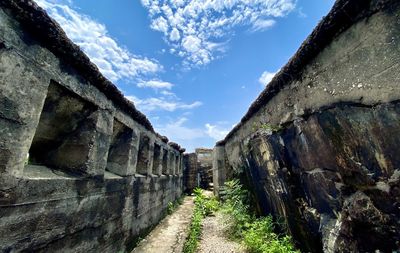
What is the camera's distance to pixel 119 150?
4.80 meters

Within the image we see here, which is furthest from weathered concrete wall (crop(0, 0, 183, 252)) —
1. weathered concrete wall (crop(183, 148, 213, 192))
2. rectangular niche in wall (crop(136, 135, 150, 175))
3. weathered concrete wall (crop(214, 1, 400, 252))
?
weathered concrete wall (crop(183, 148, 213, 192))

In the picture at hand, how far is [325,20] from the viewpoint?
2273mm

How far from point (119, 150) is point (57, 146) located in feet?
5.11

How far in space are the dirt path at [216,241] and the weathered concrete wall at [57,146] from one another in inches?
65.2

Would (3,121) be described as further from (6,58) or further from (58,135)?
(58,135)

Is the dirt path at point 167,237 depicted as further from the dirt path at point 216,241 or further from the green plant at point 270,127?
the green plant at point 270,127

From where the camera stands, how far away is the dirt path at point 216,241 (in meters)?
4.60

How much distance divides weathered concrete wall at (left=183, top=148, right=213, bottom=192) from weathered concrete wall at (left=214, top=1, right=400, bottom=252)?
37.5 feet

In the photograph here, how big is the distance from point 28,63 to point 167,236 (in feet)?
16.7

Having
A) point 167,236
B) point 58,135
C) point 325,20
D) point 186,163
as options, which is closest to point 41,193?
point 58,135

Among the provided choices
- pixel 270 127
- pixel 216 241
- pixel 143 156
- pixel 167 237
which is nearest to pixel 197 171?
pixel 143 156

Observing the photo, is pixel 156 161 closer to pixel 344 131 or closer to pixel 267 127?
pixel 267 127

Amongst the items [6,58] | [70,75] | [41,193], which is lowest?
[41,193]

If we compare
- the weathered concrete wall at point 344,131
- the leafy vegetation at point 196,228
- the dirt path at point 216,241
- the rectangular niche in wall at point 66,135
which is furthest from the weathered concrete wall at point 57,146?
the weathered concrete wall at point 344,131
